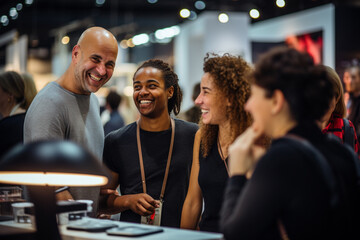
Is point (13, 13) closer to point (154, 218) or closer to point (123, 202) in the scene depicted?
point (123, 202)

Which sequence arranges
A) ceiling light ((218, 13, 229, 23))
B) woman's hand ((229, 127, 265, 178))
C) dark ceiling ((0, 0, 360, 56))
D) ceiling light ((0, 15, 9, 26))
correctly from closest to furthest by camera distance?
woman's hand ((229, 127, 265, 178)), ceiling light ((218, 13, 229, 23)), ceiling light ((0, 15, 9, 26)), dark ceiling ((0, 0, 360, 56))

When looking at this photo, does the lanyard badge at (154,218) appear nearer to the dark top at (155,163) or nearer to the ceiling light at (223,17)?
the dark top at (155,163)

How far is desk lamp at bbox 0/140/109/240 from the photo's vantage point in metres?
1.52

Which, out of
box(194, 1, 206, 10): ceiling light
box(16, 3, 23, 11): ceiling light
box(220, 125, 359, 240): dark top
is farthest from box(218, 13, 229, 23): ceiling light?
box(220, 125, 359, 240): dark top

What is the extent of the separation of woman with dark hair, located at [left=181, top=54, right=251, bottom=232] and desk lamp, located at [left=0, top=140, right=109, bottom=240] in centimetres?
109

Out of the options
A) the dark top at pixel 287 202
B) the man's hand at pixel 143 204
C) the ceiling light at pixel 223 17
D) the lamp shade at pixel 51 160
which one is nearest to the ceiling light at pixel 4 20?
the ceiling light at pixel 223 17

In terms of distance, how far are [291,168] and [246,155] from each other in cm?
26

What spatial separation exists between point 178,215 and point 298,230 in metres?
1.59

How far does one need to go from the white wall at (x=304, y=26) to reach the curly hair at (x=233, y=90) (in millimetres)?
7384

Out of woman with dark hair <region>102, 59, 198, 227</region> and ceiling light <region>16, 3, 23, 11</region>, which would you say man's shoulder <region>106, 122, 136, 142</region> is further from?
ceiling light <region>16, 3, 23, 11</region>

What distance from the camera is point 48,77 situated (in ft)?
45.6

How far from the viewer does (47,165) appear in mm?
1514

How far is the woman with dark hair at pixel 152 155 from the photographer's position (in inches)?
122

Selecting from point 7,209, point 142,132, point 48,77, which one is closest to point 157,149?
point 142,132
